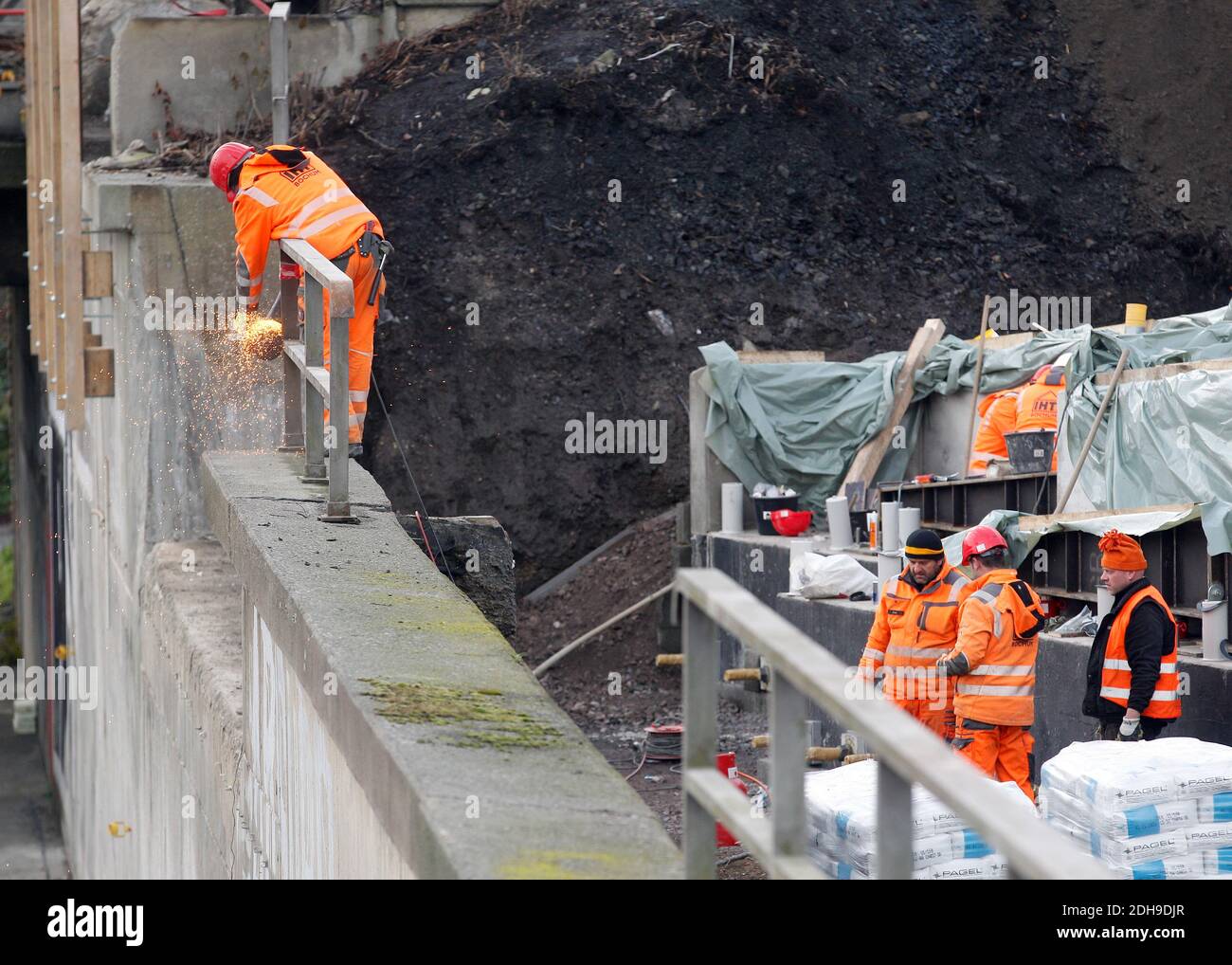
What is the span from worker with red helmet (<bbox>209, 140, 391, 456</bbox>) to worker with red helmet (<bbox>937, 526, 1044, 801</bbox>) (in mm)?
2982

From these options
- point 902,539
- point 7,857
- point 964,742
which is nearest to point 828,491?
point 902,539

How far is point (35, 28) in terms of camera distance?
40.8ft

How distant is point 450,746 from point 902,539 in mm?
9196

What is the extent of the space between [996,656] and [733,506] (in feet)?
26.4

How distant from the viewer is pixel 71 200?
938cm

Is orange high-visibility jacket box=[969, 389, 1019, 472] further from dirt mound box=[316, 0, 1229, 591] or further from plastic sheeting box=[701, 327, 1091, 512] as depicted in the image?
dirt mound box=[316, 0, 1229, 591]

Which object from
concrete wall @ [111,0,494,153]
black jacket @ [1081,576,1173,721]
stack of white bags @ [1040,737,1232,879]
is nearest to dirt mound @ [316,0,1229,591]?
concrete wall @ [111,0,494,153]

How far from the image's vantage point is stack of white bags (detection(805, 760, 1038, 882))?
471 cm

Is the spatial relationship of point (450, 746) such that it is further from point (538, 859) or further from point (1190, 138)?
point (1190, 138)

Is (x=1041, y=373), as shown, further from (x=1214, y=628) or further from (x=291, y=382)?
(x=291, y=382)

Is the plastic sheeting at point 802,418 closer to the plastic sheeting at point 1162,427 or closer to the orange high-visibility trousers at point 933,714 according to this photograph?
the plastic sheeting at point 1162,427

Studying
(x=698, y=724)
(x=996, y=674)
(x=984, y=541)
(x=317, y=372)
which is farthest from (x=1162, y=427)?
(x=698, y=724)

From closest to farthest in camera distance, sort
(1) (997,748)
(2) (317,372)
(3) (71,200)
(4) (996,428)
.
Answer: (2) (317,372)
(1) (997,748)
(3) (71,200)
(4) (996,428)
